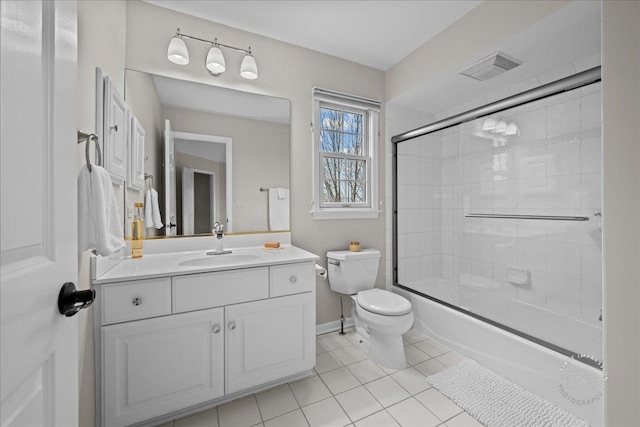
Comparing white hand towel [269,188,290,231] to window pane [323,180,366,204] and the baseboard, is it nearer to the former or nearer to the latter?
window pane [323,180,366,204]

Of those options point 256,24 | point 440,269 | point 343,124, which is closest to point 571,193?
point 440,269

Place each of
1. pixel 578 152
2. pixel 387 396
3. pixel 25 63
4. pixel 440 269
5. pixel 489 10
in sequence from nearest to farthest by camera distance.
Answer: pixel 25 63 → pixel 387 396 → pixel 489 10 → pixel 578 152 → pixel 440 269

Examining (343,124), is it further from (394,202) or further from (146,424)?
(146,424)

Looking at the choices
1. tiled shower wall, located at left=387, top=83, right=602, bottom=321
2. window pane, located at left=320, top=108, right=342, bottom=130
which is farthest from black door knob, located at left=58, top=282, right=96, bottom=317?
tiled shower wall, located at left=387, top=83, right=602, bottom=321

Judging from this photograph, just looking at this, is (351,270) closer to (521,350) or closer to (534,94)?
(521,350)

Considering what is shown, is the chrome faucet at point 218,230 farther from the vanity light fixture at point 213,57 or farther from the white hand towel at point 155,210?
the vanity light fixture at point 213,57

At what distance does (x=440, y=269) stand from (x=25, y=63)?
3.17 m

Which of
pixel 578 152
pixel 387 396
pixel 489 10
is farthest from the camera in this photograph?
pixel 578 152

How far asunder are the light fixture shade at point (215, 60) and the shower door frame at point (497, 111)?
1.60 m

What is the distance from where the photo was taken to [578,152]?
6.59 feet

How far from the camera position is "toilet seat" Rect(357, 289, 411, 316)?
182cm

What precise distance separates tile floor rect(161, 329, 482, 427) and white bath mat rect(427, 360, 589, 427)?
63 mm

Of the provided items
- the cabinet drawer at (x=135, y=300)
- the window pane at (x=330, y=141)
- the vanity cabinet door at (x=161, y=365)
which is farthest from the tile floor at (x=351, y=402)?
the window pane at (x=330, y=141)

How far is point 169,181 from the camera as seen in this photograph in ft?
6.07
